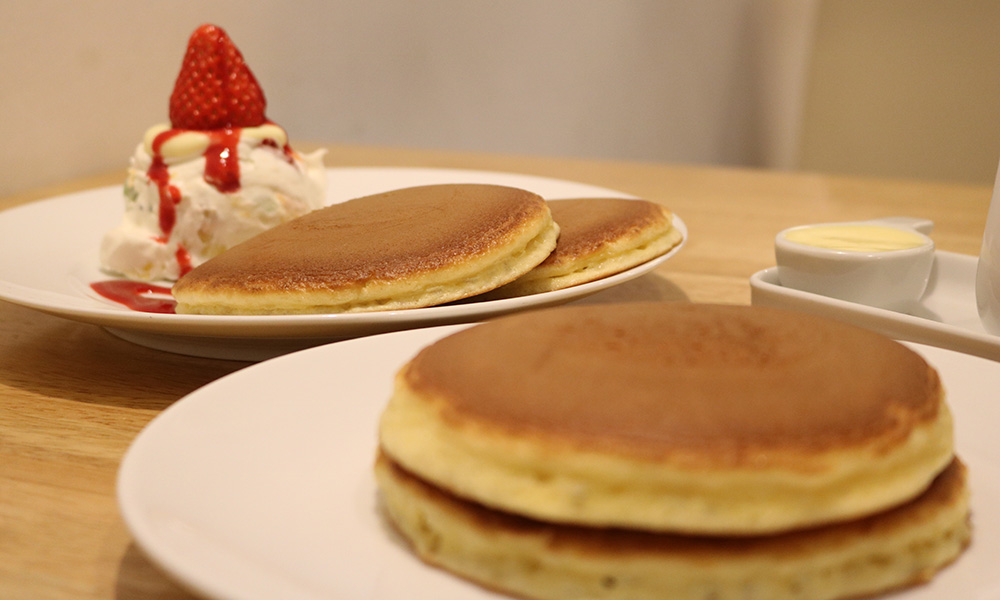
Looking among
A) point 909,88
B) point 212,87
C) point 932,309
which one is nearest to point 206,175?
point 212,87

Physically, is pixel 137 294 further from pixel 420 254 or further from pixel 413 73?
pixel 413 73

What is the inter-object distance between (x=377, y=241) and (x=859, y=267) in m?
0.57

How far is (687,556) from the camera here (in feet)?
1.63

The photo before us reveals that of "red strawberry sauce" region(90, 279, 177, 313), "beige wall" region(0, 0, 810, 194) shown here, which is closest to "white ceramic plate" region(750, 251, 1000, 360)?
Answer: "red strawberry sauce" region(90, 279, 177, 313)

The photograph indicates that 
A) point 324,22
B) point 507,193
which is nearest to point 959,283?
point 507,193

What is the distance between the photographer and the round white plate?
1.68 feet

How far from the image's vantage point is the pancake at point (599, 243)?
1083 millimetres

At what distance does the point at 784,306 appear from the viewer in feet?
3.24

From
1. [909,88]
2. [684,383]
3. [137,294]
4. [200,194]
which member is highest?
[684,383]

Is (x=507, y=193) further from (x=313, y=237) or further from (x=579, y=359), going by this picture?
(x=579, y=359)

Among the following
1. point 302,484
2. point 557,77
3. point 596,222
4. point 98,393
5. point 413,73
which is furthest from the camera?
point 557,77

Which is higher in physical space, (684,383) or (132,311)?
(684,383)

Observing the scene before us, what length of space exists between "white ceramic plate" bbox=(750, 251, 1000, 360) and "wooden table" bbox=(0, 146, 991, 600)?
239mm

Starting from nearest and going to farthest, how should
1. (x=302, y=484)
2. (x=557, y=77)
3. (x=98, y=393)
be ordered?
(x=302, y=484)
(x=98, y=393)
(x=557, y=77)
